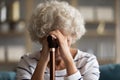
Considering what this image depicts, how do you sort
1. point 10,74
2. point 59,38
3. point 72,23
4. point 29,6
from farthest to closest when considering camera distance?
point 29,6, point 10,74, point 72,23, point 59,38

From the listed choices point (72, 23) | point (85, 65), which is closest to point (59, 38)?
point (72, 23)

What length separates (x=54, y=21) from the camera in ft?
4.85

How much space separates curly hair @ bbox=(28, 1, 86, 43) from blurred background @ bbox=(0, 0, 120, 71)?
2357mm

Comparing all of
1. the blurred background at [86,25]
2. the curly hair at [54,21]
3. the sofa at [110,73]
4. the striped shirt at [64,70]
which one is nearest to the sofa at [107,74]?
the sofa at [110,73]

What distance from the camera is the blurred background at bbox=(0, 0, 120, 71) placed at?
154 inches

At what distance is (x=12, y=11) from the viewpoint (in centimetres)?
393

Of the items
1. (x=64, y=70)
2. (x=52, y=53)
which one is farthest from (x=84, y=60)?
(x=52, y=53)

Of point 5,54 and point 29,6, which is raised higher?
point 29,6

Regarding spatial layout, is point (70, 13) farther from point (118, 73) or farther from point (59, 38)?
point (118, 73)

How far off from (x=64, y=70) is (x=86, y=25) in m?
2.47

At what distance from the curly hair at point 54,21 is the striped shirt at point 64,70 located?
0.42ft

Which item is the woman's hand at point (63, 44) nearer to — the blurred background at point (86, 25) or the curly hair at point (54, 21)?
the curly hair at point (54, 21)

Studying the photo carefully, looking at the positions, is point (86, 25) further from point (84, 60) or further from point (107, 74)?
point (84, 60)

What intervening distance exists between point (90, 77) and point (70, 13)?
0.36 m
